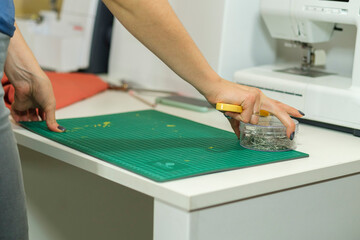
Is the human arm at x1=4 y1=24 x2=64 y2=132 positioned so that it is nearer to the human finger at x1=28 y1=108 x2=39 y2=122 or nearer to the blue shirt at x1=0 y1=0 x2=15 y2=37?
the human finger at x1=28 y1=108 x2=39 y2=122

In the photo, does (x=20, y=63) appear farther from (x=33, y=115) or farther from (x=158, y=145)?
(x=158, y=145)

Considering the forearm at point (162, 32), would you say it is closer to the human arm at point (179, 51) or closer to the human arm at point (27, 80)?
the human arm at point (179, 51)

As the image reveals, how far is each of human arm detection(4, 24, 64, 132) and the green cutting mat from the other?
4cm

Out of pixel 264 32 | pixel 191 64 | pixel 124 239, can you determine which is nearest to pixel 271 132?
pixel 191 64

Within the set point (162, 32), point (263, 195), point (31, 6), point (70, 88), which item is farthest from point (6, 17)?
point (31, 6)

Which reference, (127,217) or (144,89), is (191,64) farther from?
(144,89)

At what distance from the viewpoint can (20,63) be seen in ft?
4.08

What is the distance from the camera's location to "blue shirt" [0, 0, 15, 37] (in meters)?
0.85

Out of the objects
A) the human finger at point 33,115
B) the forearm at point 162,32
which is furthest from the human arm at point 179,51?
the human finger at point 33,115

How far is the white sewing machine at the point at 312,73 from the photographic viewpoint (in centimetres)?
138

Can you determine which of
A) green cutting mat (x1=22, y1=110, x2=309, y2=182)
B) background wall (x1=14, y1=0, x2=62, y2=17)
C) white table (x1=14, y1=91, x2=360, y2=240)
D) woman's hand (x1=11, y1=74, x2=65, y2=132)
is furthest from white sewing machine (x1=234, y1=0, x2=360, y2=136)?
background wall (x1=14, y1=0, x2=62, y2=17)

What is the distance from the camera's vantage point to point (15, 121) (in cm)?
134

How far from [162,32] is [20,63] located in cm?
41

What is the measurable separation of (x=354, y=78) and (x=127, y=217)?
2.14 ft
